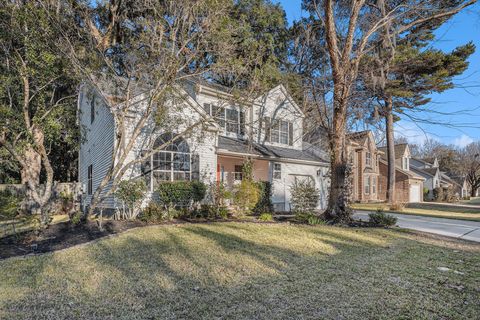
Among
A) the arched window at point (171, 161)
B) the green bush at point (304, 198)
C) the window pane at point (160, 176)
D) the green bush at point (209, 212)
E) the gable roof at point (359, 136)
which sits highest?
the gable roof at point (359, 136)

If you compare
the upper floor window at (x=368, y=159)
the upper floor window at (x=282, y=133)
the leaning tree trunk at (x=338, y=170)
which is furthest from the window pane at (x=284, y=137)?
the upper floor window at (x=368, y=159)

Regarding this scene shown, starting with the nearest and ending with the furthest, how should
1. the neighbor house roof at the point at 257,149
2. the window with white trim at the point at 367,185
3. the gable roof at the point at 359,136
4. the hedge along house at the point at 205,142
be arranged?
the hedge along house at the point at 205,142 < the gable roof at the point at 359,136 < the neighbor house roof at the point at 257,149 < the window with white trim at the point at 367,185

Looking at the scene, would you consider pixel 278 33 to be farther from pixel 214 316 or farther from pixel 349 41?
pixel 214 316

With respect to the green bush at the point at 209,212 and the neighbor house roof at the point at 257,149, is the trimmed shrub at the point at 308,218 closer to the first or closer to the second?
the green bush at the point at 209,212

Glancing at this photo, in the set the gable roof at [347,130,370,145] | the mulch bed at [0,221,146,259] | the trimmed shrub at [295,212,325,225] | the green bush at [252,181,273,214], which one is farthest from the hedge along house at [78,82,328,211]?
the trimmed shrub at [295,212,325,225]

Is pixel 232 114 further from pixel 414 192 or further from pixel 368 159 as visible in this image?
pixel 414 192

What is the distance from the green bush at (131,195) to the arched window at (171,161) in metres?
1.39

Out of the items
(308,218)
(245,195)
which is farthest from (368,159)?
(245,195)

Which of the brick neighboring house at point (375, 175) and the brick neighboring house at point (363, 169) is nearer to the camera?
the brick neighboring house at point (363, 169)

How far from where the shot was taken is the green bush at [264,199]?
13801mm

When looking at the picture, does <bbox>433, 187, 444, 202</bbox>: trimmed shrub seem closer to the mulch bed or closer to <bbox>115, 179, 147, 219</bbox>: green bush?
<bbox>115, 179, 147, 219</bbox>: green bush

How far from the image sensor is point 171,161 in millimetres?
12039

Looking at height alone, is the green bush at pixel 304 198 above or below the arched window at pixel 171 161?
below

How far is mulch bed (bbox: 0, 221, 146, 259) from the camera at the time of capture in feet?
21.9
